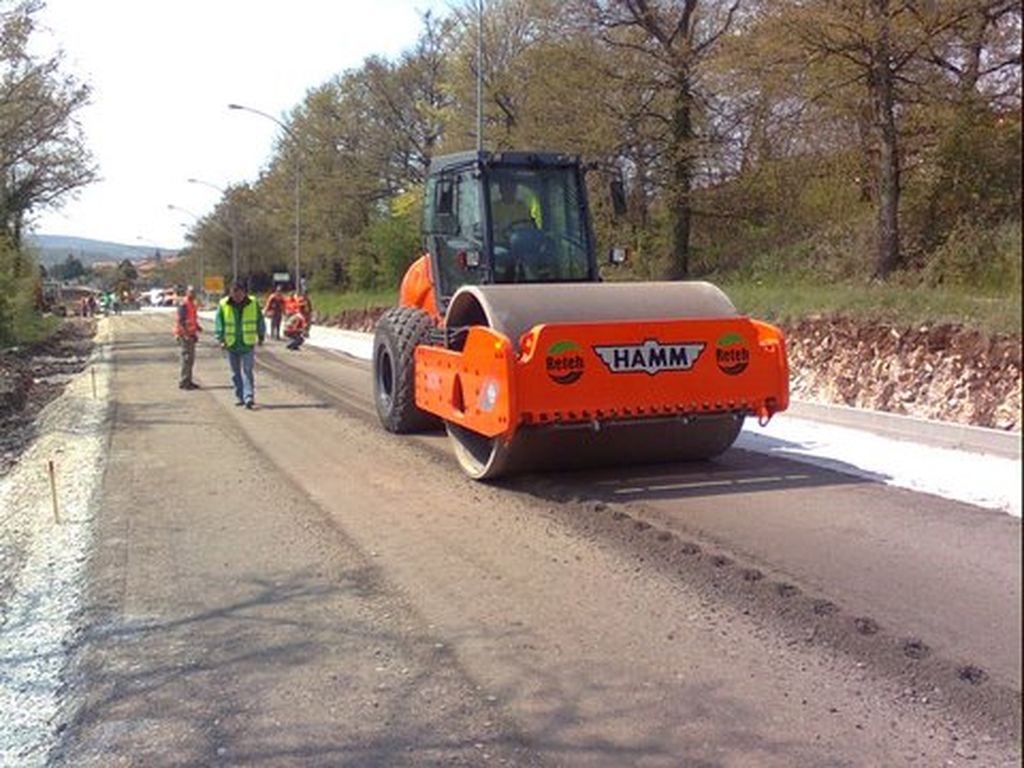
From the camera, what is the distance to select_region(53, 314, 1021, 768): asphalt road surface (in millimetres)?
4016

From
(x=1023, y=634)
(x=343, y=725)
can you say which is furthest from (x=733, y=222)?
(x=1023, y=634)

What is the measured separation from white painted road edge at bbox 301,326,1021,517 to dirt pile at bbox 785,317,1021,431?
0.82 m

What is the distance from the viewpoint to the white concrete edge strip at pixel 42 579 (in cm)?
433

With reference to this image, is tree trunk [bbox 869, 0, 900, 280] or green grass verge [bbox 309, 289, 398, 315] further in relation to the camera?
green grass verge [bbox 309, 289, 398, 315]

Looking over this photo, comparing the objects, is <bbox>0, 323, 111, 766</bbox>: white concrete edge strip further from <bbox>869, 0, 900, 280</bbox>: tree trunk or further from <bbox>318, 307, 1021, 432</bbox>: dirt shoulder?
<bbox>869, 0, 900, 280</bbox>: tree trunk

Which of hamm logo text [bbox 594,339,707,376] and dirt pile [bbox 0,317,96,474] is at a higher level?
hamm logo text [bbox 594,339,707,376]

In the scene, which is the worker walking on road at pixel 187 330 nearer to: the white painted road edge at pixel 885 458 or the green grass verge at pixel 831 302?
the green grass verge at pixel 831 302

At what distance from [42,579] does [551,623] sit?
3222mm

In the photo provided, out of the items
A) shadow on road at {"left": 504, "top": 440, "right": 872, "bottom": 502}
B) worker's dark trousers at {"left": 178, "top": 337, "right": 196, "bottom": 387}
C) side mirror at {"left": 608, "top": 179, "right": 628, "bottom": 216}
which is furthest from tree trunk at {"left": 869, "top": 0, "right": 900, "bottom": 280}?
worker's dark trousers at {"left": 178, "top": 337, "right": 196, "bottom": 387}

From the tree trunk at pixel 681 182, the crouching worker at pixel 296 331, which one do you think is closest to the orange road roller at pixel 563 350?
the tree trunk at pixel 681 182

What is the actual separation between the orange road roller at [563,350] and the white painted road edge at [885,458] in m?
1.09

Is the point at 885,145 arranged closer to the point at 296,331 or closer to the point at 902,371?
the point at 902,371

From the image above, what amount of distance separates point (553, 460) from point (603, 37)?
20.6 m

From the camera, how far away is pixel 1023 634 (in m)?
1.83
